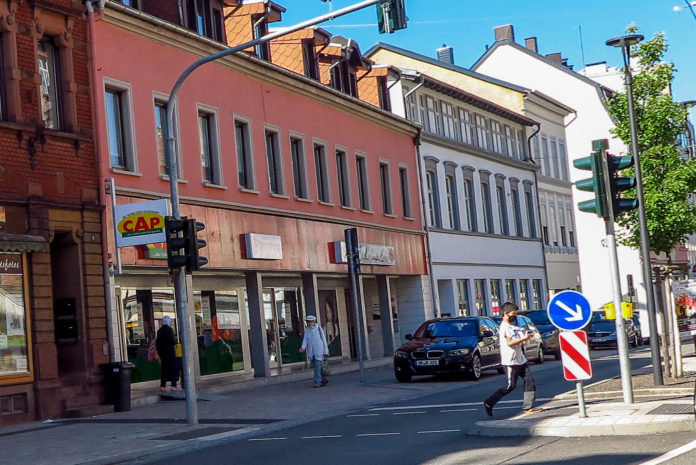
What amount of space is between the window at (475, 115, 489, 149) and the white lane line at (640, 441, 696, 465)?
38.7 m

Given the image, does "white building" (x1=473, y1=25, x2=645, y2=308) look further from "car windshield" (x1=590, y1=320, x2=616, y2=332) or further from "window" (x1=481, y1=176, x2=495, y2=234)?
"car windshield" (x1=590, y1=320, x2=616, y2=332)

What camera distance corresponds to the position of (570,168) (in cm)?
6650

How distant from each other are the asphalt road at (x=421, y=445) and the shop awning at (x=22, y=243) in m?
6.41

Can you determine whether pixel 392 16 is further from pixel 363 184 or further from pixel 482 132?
pixel 482 132

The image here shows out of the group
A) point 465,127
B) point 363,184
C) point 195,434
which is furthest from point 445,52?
point 195,434

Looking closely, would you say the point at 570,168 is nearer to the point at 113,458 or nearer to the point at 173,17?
the point at 173,17

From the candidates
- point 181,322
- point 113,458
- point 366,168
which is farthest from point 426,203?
point 113,458

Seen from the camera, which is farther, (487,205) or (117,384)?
(487,205)

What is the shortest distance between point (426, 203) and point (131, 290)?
19.3m

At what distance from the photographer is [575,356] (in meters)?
14.5

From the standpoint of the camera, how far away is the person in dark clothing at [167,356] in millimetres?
24547

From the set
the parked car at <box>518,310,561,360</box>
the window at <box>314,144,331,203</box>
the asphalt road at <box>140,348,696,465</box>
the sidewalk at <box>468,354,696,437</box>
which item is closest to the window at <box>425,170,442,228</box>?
the parked car at <box>518,310,561,360</box>

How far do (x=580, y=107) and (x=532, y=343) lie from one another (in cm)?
3960

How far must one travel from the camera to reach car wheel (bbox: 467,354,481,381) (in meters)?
26.8
